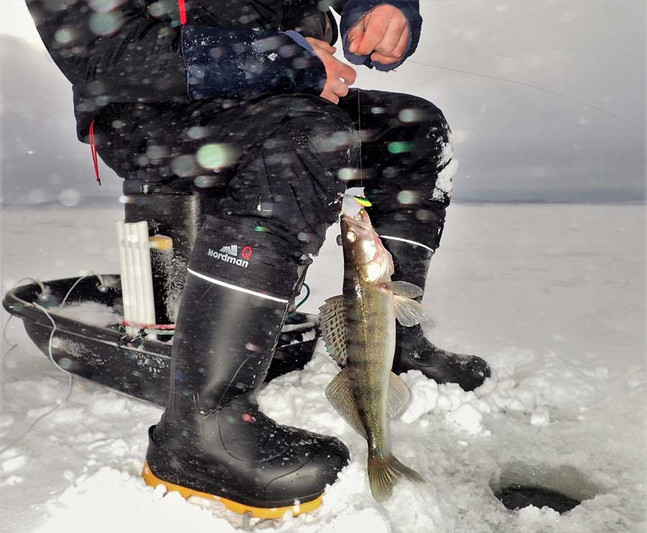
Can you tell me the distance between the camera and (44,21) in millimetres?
1578

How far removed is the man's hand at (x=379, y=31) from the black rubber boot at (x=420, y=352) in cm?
85

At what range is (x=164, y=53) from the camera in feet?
5.07

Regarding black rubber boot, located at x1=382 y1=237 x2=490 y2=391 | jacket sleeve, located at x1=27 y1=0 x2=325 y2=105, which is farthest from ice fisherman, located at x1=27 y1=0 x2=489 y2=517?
black rubber boot, located at x1=382 y1=237 x2=490 y2=391

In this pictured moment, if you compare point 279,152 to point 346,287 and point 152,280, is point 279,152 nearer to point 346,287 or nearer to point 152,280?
point 346,287

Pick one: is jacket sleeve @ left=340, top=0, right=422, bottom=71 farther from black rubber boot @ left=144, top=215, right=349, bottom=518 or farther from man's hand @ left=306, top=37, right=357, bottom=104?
black rubber boot @ left=144, top=215, right=349, bottom=518

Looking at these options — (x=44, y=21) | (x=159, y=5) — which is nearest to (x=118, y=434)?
(x=44, y=21)

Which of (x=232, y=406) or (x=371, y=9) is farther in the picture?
(x=371, y=9)

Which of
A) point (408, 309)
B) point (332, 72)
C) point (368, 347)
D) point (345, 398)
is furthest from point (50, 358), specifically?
point (332, 72)

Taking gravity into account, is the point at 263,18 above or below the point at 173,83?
above

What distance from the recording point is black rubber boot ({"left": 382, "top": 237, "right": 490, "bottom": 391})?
243 cm

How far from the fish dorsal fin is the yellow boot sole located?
18.7 inches

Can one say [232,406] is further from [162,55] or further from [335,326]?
[162,55]

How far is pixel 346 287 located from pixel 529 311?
2860 millimetres

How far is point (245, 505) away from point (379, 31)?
1.83 metres
